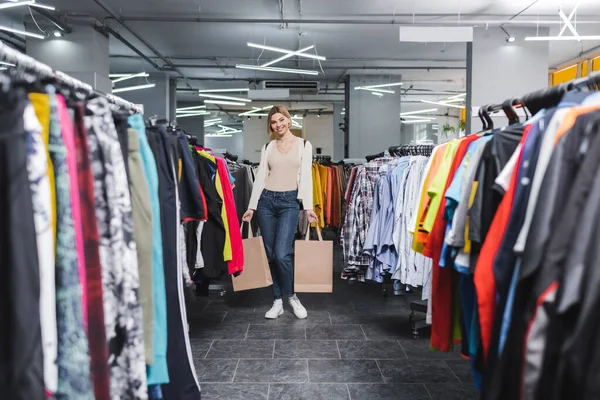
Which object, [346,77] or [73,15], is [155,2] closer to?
[73,15]

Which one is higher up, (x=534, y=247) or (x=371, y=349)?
(x=534, y=247)

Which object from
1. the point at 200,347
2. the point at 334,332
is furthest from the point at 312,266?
the point at 200,347

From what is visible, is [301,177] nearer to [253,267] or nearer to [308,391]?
[253,267]

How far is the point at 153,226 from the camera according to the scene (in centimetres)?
150

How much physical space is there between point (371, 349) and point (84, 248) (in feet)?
8.26

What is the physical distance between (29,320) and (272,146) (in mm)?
3165

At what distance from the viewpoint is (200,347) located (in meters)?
3.32

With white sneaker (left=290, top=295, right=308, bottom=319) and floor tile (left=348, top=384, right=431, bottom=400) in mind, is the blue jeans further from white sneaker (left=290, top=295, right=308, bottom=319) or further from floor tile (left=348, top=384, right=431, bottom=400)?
floor tile (left=348, top=384, right=431, bottom=400)

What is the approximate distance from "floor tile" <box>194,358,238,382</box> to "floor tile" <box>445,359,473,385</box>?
1.26 meters

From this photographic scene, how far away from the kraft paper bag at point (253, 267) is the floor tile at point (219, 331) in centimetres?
28

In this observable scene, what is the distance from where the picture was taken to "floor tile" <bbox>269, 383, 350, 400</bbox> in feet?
8.46

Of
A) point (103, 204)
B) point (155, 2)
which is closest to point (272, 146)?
point (103, 204)

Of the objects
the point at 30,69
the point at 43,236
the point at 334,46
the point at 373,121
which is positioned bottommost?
the point at 43,236

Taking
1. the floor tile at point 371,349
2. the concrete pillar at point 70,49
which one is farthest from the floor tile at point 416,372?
the concrete pillar at point 70,49
